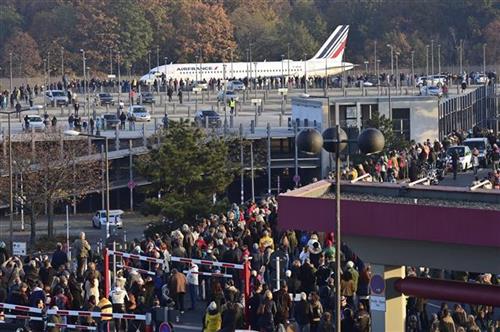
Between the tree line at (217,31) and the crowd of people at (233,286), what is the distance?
82918 millimetres

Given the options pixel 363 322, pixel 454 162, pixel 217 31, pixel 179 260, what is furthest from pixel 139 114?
pixel 363 322

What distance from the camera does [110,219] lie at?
49.0 meters

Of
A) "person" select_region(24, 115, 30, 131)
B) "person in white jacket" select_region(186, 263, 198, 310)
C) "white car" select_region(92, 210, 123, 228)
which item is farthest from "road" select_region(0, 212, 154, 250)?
"person in white jacket" select_region(186, 263, 198, 310)

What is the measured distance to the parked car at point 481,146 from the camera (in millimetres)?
47281

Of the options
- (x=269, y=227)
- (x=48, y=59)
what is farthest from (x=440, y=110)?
(x=48, y=59)

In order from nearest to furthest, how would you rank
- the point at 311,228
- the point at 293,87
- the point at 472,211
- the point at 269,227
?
1. the point at 472,211
2. the point at 311,228
3. the point at 269,227
4. the point at 293,87

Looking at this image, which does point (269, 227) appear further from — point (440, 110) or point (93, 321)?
point (440, 110)

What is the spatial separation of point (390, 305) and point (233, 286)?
602 centimetres

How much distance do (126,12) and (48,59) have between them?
744 centimetres

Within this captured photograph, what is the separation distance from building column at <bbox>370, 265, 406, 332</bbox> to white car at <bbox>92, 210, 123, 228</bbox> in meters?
28.7

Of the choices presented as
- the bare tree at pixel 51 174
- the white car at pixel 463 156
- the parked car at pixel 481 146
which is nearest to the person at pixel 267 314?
the white car at pixel 463 156

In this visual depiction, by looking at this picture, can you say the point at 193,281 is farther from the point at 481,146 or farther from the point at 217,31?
the point at 217,31

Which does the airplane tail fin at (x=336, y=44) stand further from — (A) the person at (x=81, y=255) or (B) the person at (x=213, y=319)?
(B) the person at (x=213, y=319)

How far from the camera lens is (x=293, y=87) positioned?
103500 mm
